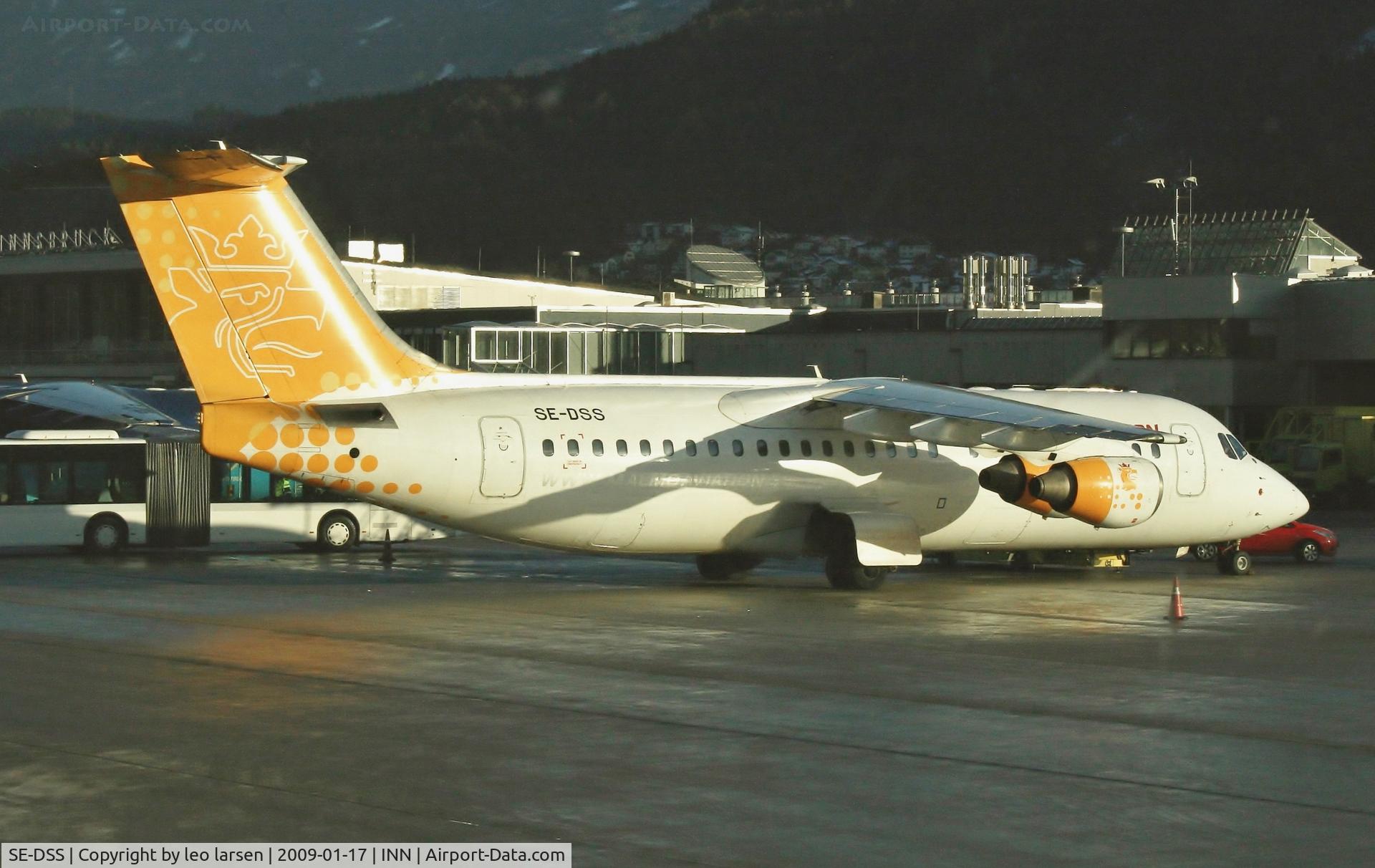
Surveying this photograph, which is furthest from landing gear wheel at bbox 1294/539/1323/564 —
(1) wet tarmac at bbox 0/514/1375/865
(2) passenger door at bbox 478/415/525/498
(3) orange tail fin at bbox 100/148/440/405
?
(3) orange tail fin at bbox 100/148/440/405

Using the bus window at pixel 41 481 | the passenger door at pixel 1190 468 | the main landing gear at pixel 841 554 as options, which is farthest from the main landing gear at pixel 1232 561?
the bus window at pixel 41 481

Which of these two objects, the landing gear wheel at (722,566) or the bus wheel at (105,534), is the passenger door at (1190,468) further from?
the bus wheel at (105,534)

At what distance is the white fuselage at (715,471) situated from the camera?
25.8 m

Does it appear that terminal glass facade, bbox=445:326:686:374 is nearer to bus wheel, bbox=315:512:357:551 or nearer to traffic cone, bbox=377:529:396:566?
bus wheel, bbox=315:512:357:551

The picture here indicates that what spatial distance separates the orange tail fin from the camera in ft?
79.3

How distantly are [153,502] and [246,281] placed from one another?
1423cm

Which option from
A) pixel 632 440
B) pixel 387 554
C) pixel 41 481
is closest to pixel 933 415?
pixel 632 440

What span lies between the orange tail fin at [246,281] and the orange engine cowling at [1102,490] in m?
11.0

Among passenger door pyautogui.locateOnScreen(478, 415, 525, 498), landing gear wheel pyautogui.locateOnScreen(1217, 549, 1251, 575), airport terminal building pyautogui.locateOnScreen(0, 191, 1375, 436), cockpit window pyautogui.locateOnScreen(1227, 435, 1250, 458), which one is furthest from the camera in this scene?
airport terminal building pyautogui.locateOnScreen(0, 191, 1375, 436)

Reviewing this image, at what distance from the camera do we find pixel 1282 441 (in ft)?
176

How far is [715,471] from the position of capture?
1093 inches

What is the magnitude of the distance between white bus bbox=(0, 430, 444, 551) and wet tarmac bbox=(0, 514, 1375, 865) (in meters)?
8.97

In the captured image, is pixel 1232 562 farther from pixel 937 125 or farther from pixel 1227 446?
pixel 937 125

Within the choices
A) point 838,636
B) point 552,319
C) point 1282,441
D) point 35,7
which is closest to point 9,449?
point 35,7
